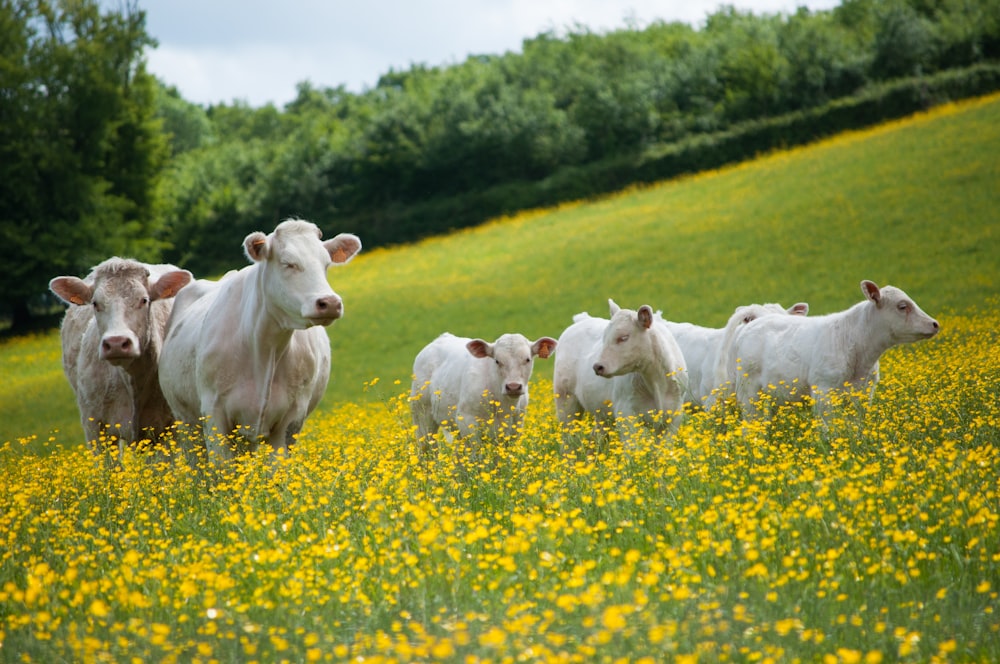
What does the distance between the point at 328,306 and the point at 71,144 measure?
1715 inches

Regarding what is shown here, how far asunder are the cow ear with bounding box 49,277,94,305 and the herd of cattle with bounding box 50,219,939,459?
0.02m

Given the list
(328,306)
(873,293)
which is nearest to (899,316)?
(873,293)

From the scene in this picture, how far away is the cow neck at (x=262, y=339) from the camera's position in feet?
27.6

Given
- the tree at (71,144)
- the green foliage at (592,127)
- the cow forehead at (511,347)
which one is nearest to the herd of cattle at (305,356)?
the cow forehead at (511,347)

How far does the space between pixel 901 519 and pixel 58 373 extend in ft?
97.9

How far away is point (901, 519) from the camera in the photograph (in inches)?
251

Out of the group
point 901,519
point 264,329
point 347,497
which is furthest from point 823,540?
point 264,329

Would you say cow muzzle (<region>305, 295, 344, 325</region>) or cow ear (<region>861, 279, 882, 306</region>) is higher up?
cow muzzle (<region>305, 295, 344, 325</region>)

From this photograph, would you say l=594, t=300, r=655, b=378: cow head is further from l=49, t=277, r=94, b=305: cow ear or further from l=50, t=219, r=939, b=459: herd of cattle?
l=49, t=277, r=94, b=305: cow ear

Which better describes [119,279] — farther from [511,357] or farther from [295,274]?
[511,357]

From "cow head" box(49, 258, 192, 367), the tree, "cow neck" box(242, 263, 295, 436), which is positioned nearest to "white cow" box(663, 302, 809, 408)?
"cow neck" box(242, 263, 295, 436)

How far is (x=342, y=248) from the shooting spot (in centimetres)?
879

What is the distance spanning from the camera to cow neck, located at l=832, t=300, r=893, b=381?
1097 centimetres

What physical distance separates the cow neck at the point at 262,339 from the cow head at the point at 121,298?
A: 122cm
